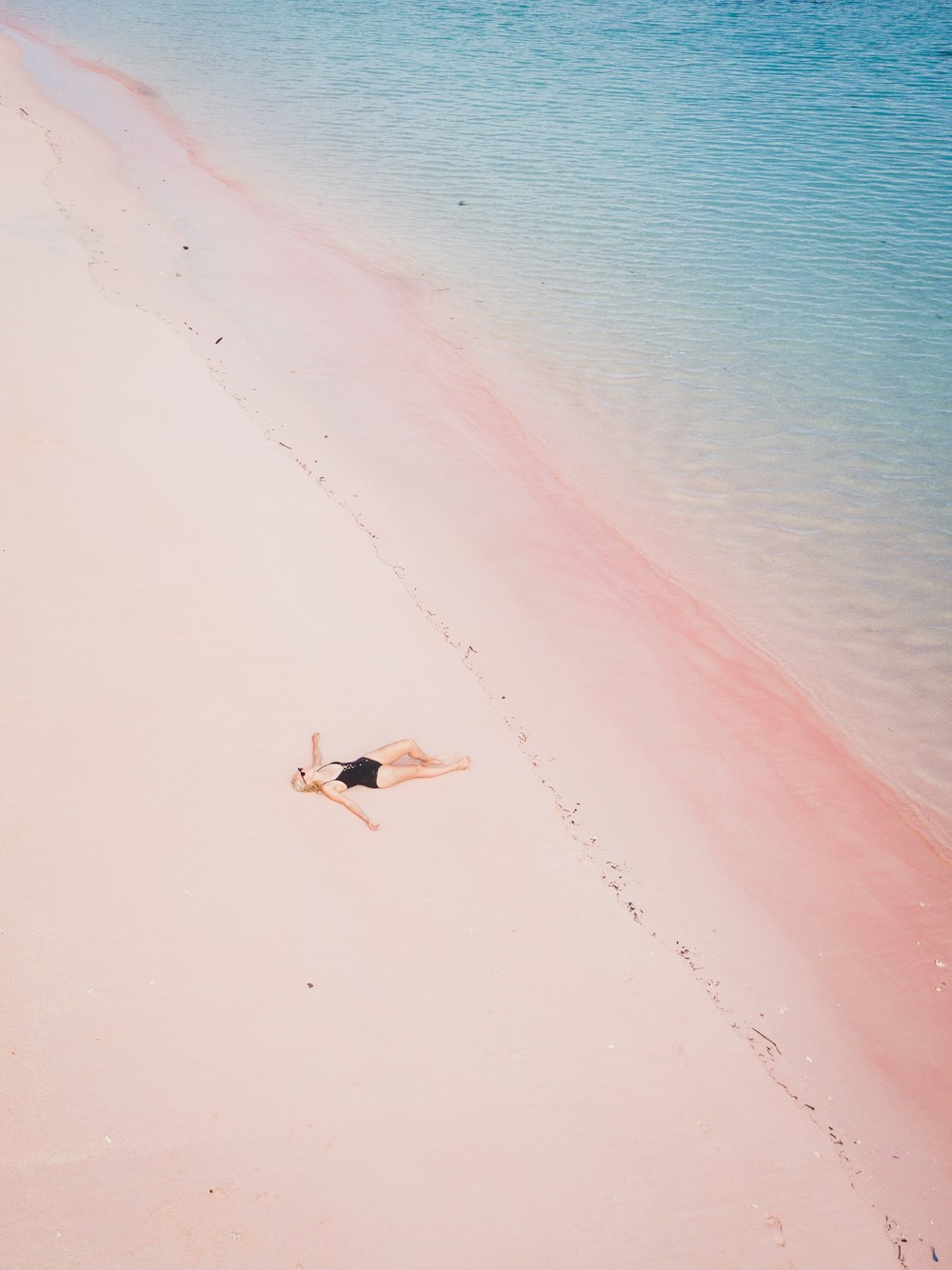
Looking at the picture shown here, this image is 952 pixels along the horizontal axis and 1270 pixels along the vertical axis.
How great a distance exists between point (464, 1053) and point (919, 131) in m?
20.2

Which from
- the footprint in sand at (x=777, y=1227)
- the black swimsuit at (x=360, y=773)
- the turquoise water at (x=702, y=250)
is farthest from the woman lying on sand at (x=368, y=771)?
the turquoise water at (x=702, y=250)

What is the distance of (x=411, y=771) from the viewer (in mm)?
5645

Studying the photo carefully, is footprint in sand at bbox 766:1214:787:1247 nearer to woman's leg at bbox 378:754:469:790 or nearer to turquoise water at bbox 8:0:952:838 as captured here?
woman's leg at bbox 378:754:469:790

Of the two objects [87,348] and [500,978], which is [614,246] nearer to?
[87,348]

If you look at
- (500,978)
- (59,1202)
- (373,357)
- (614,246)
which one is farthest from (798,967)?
(614,246)

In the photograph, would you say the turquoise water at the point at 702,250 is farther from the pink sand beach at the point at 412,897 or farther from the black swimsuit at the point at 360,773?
the black swimsuit at the point at 360,773

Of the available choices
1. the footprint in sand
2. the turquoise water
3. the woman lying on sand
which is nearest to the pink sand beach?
the footprint in sand

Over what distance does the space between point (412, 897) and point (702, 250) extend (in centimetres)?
1202

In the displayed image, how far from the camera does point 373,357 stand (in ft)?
36.4

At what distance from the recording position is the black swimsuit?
5.44 metres

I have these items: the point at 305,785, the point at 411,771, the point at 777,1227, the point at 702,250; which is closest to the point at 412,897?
the point at 411,771

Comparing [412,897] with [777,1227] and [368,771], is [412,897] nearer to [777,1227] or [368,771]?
[368,771]

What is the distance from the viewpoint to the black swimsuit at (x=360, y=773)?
5.44 metres

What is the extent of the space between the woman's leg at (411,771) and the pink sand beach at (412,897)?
0.09m
